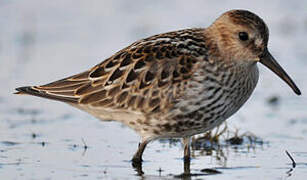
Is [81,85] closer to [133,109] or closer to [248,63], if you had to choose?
[133,109]

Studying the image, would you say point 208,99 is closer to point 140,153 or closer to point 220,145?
point 140,153

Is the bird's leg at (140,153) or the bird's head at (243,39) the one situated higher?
the bird's head at (243,39)

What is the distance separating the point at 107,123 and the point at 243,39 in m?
2.77

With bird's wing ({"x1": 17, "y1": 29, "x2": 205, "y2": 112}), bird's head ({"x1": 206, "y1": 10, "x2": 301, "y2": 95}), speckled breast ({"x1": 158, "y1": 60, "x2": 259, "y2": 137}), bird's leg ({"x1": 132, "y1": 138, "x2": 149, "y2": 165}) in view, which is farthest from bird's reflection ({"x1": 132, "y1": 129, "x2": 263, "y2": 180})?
bird's head ({"x1": 206, "y1": 10, "x2": 301, "y2": 95})

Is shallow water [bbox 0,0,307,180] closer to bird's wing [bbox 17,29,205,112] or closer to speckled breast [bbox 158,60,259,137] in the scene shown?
speckled breast [bbox 158,60,259,137]

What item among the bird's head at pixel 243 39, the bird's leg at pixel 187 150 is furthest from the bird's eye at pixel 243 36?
the bird's leg at pixel 187 150

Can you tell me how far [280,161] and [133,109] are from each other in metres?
1.82

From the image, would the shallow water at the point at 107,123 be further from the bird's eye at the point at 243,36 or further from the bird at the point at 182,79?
the bird's eye at the point at 243,36

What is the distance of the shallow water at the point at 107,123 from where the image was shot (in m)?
8.52

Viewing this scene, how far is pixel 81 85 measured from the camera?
346 inches

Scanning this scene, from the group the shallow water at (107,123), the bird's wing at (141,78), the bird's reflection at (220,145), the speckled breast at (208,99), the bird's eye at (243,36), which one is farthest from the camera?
the bird's reflection at (220,145)

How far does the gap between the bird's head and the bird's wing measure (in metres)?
0.26

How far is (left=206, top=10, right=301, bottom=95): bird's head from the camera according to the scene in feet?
27.4

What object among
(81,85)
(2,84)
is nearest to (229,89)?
(81,85)
